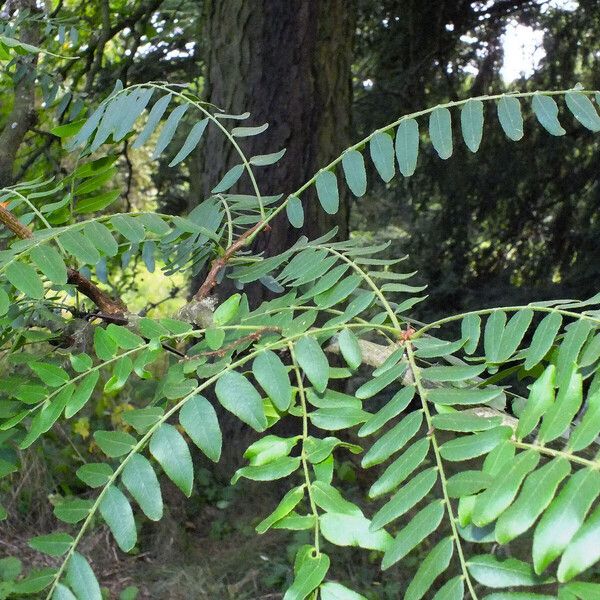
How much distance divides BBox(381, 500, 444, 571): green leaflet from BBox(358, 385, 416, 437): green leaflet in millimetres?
84

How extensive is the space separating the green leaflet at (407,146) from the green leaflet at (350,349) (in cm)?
32

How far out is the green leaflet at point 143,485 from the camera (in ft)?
2.19

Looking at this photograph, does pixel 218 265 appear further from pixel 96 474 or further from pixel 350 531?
pixel 350 531

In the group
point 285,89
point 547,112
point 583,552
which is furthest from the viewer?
point 285,89

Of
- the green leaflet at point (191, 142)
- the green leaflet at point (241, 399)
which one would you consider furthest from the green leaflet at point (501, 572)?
the green leaflet at point (191, 142)

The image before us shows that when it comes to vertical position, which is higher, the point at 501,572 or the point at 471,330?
the point at 471,330

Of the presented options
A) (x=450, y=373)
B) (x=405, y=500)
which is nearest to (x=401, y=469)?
(x=405, y=500)

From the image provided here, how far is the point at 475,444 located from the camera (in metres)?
0.60

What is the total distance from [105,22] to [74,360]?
8.85ft

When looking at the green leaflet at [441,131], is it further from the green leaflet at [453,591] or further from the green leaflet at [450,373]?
A: the green leaflet at [453,591]

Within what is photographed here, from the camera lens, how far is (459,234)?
464 centimetres

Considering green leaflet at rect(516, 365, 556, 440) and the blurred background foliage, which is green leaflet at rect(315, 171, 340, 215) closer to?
green leaflet at rect(516, 365, 556, 440)

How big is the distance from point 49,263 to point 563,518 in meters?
0.56

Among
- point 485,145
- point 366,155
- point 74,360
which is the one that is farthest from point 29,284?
point 485,145
